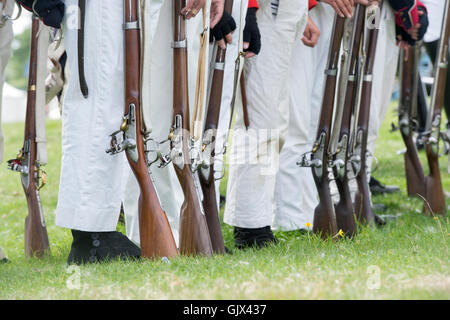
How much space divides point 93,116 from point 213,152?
0.88m

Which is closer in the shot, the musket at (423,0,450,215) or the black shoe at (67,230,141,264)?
the black shoe at (67,230,141,264)

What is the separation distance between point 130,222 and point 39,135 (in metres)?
0.77

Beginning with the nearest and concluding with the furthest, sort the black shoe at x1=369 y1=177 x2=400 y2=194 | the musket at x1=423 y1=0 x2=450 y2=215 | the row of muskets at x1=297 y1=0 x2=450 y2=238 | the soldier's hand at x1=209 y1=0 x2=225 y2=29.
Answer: the soldier's hand at x1=209 y1=0 x2=225 y2=29
the row of muskets at x1=297 y1=0 x2=450 y2=238
the musket at x1=423 y1=0 x2=450 y2=215
the black shoe at x1=369 y1=177 x2=400 y2=194

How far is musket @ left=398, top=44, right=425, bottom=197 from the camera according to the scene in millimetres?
6926

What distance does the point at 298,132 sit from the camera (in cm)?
543

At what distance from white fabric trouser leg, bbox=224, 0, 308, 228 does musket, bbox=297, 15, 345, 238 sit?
23cm

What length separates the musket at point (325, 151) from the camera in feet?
15.0

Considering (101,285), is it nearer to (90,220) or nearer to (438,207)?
(90,220)

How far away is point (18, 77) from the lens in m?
65.6

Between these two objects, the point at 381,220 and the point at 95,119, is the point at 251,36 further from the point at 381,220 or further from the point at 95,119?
the point at 381,220

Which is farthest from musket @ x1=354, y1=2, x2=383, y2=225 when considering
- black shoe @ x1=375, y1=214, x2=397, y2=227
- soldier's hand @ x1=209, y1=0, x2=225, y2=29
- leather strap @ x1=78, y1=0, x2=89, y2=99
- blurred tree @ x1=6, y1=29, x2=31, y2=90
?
blurred tree @ x1=6, y1=29, x2=31, y2=90

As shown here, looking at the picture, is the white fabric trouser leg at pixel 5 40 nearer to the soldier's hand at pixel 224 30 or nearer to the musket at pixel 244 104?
the soldier's hand at pixel 224 30

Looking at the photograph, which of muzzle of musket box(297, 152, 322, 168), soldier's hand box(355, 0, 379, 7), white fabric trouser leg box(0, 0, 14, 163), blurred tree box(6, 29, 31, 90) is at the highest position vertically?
soldier's hand box(355, 0, 379, 7)

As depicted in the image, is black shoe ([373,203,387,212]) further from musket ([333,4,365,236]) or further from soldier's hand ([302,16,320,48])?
soldier's hand ([302,16,320,48])
